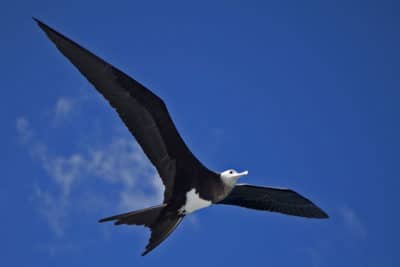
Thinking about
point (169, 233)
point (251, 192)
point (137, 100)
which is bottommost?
point (169, 233)

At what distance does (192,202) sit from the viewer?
11.3 meters

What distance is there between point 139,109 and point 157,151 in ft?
2.50

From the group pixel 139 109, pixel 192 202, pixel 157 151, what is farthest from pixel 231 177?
pixel 139 109

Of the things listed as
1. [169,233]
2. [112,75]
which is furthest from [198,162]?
[112,75]

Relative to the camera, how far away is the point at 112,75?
10594 mm

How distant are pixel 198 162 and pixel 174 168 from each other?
1.27 feet

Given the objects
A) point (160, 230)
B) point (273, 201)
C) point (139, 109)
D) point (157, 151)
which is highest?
point (139, 109)

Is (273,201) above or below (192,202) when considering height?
above

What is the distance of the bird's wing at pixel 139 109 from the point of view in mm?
10297

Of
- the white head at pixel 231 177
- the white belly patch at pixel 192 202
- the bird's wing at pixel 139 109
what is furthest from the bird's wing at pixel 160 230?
the white head at pixel 231 177

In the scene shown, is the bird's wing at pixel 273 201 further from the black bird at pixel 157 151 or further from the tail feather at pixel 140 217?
the tail feather at pixel 140 217

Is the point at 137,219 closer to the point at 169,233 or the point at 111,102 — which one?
the point at 169,233

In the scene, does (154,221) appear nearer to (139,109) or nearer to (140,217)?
(140,217)

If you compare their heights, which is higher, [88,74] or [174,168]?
[88,74]
